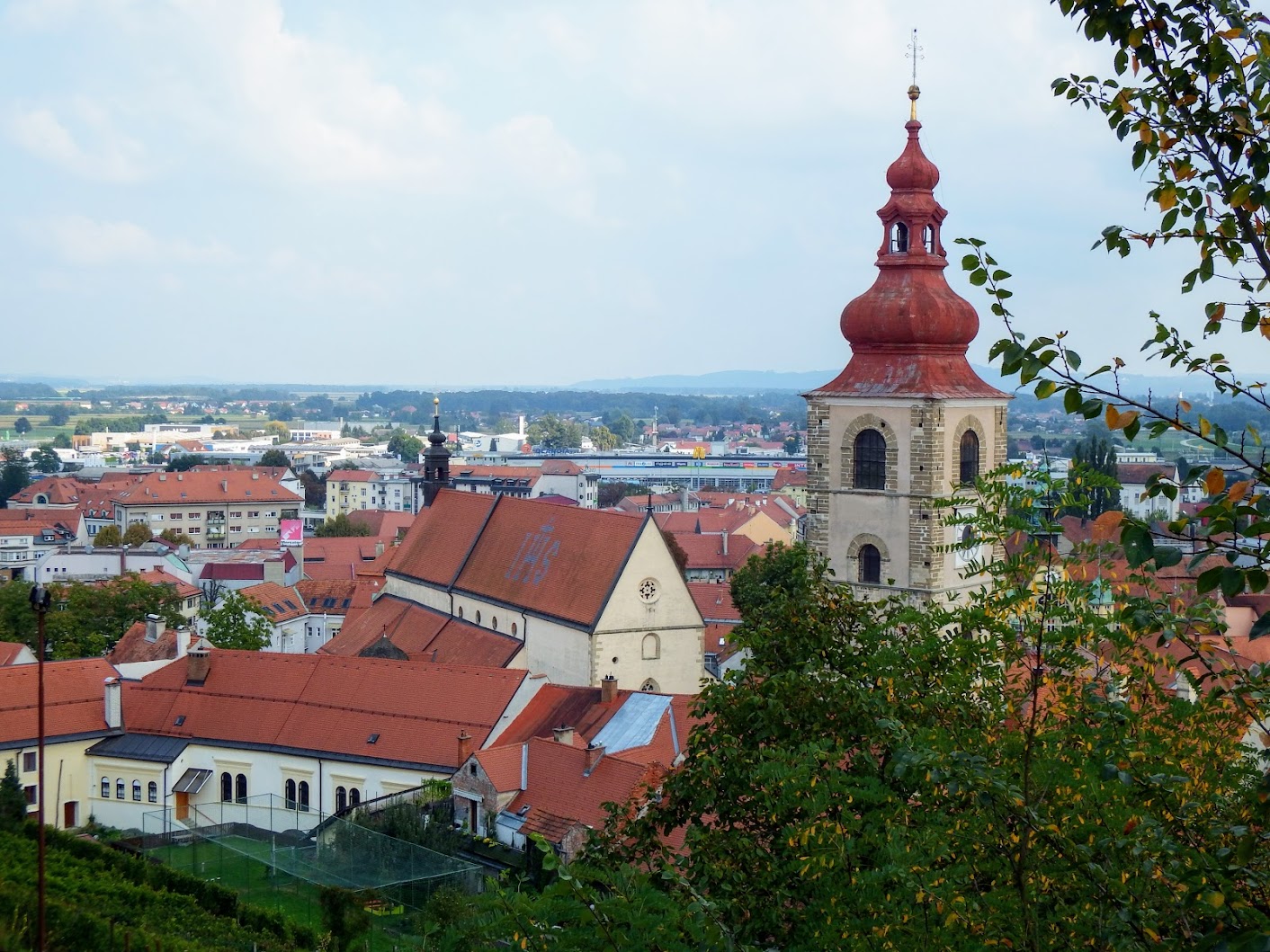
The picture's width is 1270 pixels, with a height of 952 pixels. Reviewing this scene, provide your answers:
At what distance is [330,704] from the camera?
41.1 meters

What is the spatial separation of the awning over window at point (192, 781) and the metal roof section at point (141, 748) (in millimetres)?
695

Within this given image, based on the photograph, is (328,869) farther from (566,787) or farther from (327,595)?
(327,595)

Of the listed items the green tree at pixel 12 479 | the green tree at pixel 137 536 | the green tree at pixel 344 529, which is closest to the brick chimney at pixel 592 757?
the green tree at pixel 137 536

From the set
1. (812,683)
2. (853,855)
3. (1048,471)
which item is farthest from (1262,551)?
(812,683)

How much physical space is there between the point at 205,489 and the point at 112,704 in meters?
89.9

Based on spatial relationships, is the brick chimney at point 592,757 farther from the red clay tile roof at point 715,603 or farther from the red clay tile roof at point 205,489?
the red clay tile roof at point 205,489

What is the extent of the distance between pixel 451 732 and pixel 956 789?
30335 mm

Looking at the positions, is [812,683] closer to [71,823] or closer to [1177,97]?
[1177,97]

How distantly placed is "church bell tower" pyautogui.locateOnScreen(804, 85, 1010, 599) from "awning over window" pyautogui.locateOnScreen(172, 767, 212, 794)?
62.5ft

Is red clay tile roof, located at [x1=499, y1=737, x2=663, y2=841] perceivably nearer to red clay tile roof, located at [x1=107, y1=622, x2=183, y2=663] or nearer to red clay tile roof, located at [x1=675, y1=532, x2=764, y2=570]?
red clay tile roof, located at [x1=107, y1=622, x2=183, y2=663]

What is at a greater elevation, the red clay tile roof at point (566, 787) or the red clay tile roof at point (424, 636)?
the red clay tile roof at point (424, 636)

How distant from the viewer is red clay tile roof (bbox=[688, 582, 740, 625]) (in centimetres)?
7150

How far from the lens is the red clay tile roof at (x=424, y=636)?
4431 cm

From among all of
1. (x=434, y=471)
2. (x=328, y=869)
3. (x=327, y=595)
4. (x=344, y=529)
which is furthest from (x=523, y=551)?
(x=344, y=529)
